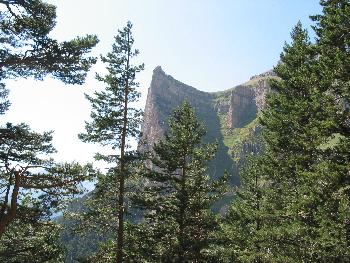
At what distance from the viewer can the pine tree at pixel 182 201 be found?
1733 cm

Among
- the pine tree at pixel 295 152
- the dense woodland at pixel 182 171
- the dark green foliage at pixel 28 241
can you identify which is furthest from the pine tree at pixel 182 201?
the dark green foliage at pixel 28 241

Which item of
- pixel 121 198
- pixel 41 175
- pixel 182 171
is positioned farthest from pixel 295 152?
pixel 41 175

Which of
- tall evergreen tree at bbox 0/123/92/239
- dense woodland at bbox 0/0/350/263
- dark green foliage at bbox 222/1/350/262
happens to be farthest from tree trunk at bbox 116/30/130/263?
dark green foliage at bbox 222/1/350/262

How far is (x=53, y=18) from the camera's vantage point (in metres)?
13.3

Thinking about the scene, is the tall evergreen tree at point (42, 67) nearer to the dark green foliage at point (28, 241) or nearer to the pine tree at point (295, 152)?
the dark green foliage at point (28, 241)

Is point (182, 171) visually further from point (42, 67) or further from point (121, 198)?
point (42, 67)

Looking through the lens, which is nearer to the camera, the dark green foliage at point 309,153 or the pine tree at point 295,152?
the dark green foliage at point 309,153

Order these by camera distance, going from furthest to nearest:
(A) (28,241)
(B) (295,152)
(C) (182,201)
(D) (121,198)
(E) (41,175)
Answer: (B) (295,152) → (C) (182,201) → (D) (121,198) → (A) (28,241) → (E) (41,175)

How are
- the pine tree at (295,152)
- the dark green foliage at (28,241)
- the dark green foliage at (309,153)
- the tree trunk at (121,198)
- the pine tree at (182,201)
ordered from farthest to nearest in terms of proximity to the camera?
the pine tree at (182,201) < the tree trunk at (121,198) < the pine tree at (295,152) < the dark green foliage at (309,153) < the dark green foliage at (28,241)

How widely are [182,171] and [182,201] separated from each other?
1.93 m

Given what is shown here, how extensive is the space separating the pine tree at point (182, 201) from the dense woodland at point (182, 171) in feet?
0.18

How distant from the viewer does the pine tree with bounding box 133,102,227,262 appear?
17.3m

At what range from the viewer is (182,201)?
17891 mm

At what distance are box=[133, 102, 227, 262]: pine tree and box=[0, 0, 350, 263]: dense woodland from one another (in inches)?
2.2
